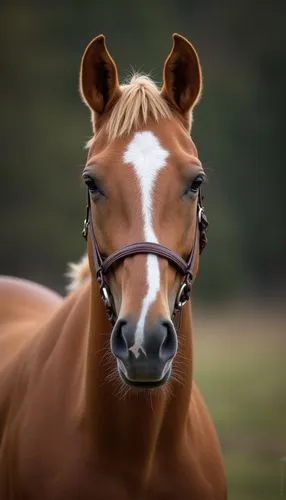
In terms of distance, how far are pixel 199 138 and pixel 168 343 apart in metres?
28.2

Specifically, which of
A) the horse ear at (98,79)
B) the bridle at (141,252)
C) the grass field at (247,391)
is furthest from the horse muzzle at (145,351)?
the grass field at (247,391)

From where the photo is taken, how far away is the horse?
12.1 ft

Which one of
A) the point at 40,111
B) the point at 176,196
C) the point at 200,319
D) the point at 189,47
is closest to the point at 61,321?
the point at 176,196

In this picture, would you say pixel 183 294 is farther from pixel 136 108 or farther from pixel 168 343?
pixel 136 108

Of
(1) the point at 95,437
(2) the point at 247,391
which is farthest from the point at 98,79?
(2) the point at 247,391

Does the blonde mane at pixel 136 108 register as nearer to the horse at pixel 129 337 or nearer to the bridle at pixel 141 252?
the horse at pixel 129 337

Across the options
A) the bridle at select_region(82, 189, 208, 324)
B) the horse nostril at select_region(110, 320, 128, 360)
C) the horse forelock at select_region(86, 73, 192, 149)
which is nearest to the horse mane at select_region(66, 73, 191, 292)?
the horse forelock at select_region(86, 73, 192, 149)

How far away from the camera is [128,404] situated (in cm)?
401

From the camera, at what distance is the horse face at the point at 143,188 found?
352 cm

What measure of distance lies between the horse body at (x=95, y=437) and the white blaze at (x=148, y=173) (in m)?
0.49

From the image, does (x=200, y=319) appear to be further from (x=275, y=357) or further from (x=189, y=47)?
(x=189, y=47)

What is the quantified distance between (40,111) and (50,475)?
101 feet

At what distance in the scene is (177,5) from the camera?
126ft

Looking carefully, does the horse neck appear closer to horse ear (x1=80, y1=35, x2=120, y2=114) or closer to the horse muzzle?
the horse muzzle
